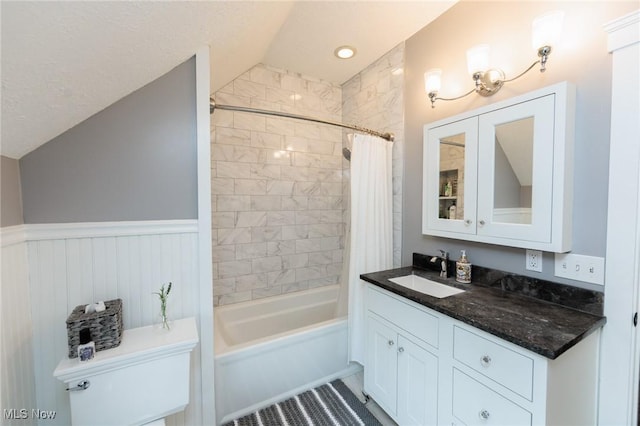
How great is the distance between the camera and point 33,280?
112 centimetres

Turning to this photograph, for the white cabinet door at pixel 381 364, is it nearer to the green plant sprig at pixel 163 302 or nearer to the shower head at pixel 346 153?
the green plant sprig at pixel 163 302

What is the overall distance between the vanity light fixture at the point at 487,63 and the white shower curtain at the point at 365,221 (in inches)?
22.4

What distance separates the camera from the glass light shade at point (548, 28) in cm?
114

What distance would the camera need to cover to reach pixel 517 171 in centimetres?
132

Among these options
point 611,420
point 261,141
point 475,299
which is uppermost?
point 261,141

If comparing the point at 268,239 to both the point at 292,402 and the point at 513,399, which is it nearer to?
Answer: the point at 292,402

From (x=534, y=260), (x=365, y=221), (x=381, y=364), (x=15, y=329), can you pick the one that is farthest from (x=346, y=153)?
(x=15, y=329)

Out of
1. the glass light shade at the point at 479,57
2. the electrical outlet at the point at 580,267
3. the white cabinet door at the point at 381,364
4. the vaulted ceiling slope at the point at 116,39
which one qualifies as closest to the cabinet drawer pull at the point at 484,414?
the white cabinet door at the point at 381,364

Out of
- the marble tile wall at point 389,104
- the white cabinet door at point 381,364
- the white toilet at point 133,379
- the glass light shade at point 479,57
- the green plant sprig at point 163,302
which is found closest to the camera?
the white toilet at point 133,379

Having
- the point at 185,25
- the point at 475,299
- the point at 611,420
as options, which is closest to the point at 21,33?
the point at 185,25

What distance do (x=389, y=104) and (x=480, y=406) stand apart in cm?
214

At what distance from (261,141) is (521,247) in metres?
2.22

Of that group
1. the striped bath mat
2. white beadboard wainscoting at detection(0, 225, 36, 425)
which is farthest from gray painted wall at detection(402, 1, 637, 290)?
white beadboard wainscoting at detection(0, 225, 36, 425)

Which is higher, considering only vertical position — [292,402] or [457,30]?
[457,30]
